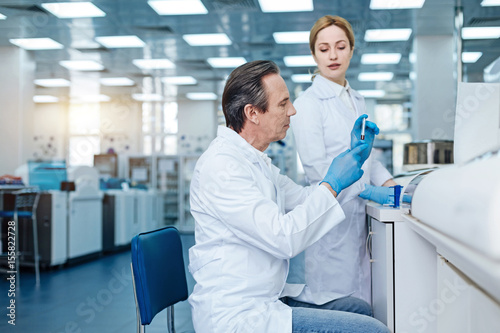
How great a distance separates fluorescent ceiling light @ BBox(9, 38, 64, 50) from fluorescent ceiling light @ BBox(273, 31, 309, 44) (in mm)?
3324

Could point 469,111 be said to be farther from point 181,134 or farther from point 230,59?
point 181,134

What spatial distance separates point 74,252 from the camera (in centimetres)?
563

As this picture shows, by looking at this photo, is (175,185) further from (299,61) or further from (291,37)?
(291,37)

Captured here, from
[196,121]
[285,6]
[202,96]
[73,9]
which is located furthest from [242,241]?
[196,121]

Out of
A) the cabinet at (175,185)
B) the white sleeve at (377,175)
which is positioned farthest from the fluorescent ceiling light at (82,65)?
the white sleeve at (377,175)

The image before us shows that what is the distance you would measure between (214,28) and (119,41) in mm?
1583

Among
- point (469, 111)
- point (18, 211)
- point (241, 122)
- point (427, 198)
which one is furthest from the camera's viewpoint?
point (18, 211)

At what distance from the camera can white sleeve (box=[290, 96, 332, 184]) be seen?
5.66 ft

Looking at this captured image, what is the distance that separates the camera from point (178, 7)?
18.9 feet

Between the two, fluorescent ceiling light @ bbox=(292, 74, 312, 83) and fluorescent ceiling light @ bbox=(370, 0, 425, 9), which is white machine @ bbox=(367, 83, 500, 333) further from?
fluorescent ceiling light @ bbox=(292, 74, 312, 83)

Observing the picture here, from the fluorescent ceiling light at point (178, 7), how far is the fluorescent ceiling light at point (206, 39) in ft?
3.36

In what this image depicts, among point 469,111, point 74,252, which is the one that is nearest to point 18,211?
point 74,252

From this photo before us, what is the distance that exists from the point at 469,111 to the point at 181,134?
12431mm

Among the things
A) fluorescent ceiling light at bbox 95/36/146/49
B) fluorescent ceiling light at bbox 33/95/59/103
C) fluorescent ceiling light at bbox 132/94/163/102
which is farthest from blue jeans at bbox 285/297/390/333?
fluorescent ceiling light at bbox 33/95/59/103
